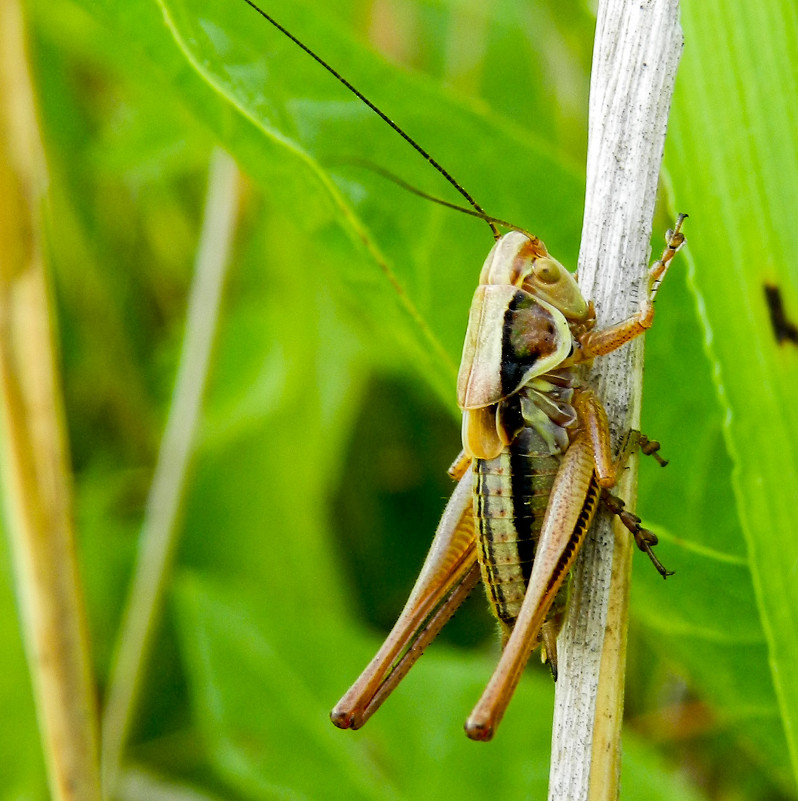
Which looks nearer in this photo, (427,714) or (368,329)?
(427,714)

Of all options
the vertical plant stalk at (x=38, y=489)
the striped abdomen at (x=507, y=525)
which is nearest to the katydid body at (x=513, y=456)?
the striped abdomen at (x=507, y=525)

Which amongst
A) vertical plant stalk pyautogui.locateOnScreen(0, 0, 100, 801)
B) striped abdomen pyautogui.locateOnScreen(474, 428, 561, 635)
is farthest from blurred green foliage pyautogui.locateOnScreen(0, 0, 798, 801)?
vertical plant stalk pyautogui.locateOnScreen(0, 0, 100, 801)

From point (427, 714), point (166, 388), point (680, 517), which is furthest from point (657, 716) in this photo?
point (166, 388)

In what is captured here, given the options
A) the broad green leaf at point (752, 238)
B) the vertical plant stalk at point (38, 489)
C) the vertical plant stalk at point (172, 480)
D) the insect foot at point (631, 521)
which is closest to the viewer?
the broad green leaf at point (752, 238)

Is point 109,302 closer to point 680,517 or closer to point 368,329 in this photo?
point 368,329

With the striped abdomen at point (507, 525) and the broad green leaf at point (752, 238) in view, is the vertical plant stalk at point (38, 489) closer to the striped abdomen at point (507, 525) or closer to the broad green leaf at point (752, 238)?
the striped abdomen at point (507, 525)

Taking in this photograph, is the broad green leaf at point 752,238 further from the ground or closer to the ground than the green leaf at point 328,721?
further from the ground

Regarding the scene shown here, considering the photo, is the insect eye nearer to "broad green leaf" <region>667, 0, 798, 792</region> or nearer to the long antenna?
the long antenna
